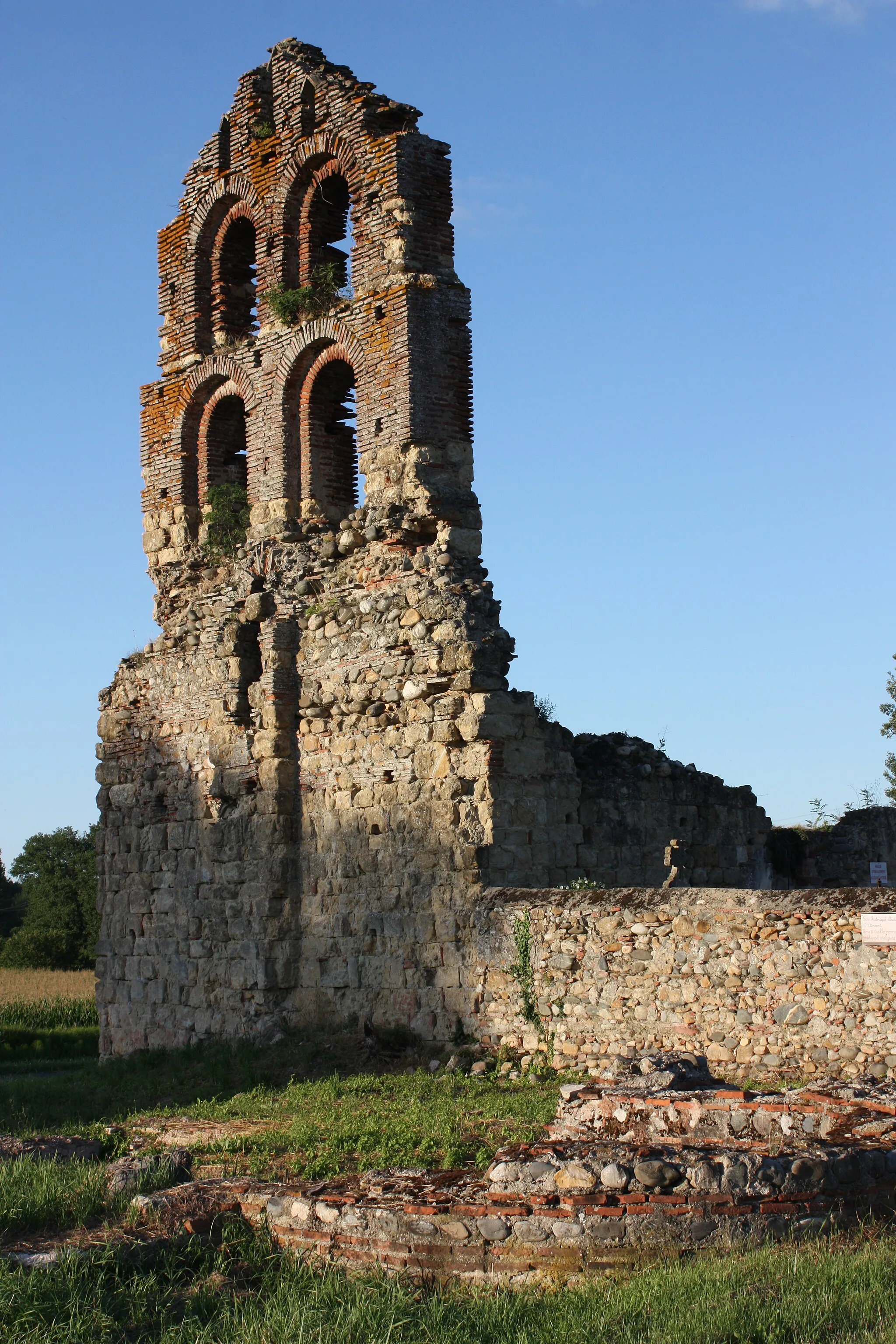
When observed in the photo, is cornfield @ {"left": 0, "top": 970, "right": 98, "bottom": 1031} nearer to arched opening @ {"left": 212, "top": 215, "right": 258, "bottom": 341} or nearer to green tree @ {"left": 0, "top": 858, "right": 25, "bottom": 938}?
arched opening @ {"left": 212, "top": 215, "right": 258, "bottom": 341}

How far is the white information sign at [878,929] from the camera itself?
8633 mm

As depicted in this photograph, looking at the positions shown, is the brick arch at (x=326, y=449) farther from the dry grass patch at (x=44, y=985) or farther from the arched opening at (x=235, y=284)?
the dry grass patch at (x=44, y=985)

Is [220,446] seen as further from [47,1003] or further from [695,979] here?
[47,1003]

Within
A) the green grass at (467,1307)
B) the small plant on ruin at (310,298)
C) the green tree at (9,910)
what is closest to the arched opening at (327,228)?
the small plant on ruin at (310,298)

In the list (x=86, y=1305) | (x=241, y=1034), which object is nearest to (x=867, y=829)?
(x=241, y=1034)

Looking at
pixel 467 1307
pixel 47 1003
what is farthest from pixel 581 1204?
pixel 47 1003

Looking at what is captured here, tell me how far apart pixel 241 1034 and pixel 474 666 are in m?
4.43

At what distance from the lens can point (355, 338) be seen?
560 inches

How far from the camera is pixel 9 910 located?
53.2 metres

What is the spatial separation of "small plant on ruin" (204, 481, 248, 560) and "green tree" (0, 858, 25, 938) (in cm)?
3907

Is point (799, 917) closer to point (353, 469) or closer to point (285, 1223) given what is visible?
point (285, 1223)

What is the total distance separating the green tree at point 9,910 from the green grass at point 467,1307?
4803cm

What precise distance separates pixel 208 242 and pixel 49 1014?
44.5ft

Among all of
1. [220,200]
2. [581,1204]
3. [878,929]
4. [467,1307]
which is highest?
[220,200]
